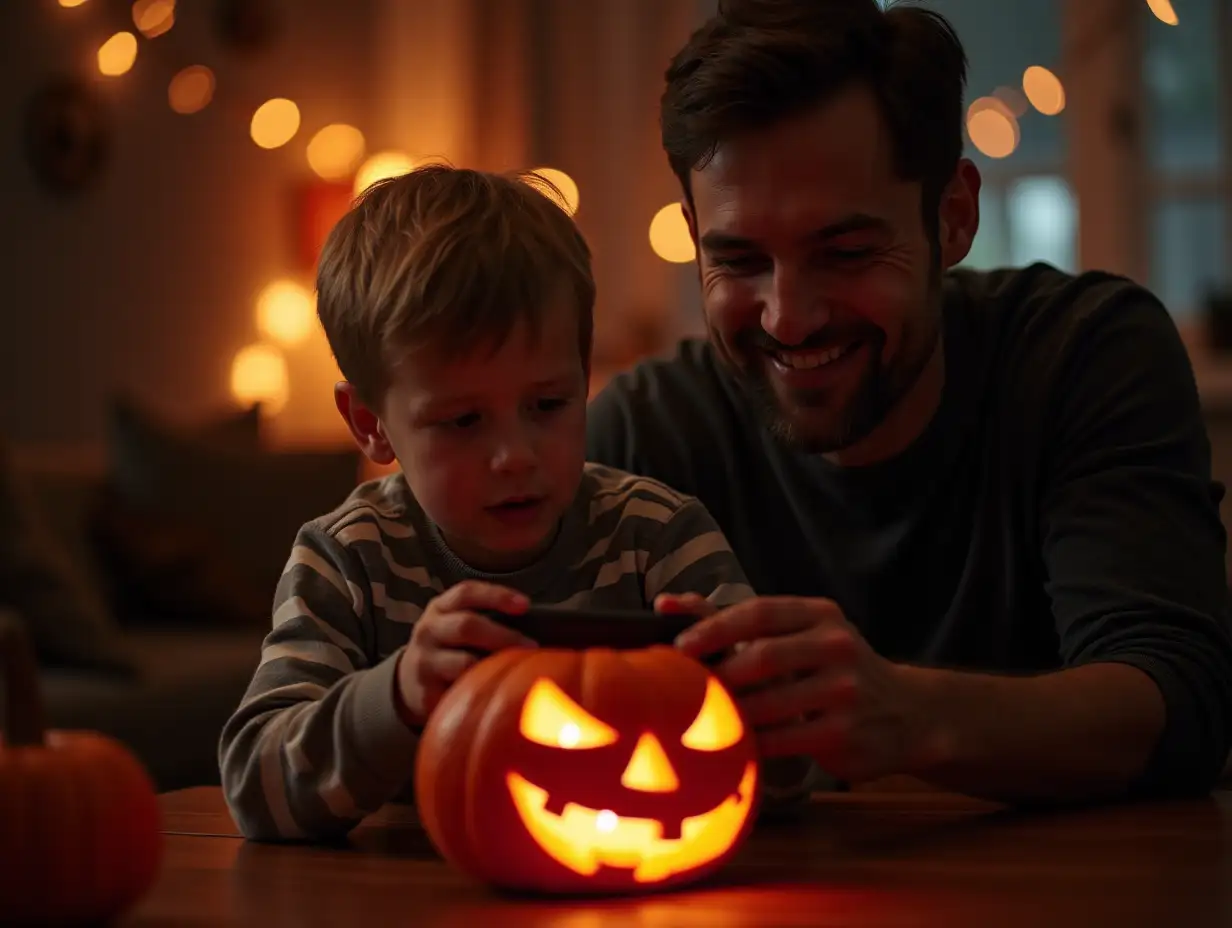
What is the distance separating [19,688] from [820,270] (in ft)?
3.14

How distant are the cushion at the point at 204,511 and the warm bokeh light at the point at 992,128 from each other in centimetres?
219

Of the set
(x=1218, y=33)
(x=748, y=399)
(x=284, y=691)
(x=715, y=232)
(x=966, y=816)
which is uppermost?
(x=1218, y=33)

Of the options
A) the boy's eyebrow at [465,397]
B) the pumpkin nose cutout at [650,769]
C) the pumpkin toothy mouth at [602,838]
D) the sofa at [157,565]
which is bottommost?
the sofa at [157,565]

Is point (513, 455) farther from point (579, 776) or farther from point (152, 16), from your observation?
point (152, 16)

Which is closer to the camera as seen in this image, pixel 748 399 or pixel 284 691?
pixel 284 691

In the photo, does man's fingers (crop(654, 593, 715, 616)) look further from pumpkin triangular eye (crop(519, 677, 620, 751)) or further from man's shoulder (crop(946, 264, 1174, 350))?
man's shoulder (crop(946, 264, 1174, 350))

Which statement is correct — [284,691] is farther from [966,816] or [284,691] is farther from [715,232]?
[715,232]

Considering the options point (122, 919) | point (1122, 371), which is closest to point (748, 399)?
point (1122, 371)

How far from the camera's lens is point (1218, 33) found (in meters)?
4.59

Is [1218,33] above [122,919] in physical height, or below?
above

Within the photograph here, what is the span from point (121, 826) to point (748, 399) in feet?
3.45

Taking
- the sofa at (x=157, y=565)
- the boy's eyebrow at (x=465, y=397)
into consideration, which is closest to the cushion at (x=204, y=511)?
the sofa at (x=157, y=565)

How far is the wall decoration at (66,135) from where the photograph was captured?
13.4 feet

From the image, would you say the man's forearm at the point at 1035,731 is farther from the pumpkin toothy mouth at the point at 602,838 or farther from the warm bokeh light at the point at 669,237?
the warm bokeh light at the point at 669,237
